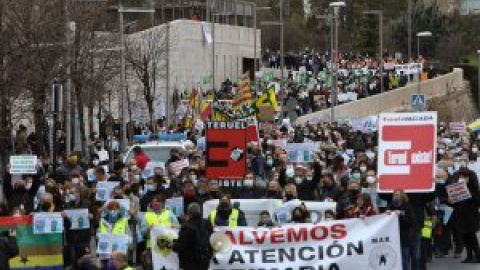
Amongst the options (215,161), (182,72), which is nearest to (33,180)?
(215,161)

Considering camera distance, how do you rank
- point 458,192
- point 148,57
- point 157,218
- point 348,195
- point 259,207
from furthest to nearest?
point 148,57, point 458,192, point 348,195, point 259,207, point 157,218

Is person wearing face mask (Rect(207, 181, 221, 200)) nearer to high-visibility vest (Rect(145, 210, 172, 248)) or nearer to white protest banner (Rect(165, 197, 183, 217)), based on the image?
white protest banner (Rect(165, 197, 183, 217))

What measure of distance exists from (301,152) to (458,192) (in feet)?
25.7

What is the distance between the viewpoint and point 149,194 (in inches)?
872

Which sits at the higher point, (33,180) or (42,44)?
(42,44)

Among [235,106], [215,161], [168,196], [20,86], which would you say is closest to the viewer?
[168,196]

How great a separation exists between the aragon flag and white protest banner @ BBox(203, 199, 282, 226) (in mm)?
2152

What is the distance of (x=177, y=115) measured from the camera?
5528 cm

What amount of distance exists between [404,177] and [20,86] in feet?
36.1

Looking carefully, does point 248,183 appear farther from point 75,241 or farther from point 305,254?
point 305,254

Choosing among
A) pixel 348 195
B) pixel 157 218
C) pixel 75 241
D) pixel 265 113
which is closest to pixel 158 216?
pixel 157 218

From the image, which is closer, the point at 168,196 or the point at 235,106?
the point at 168,196

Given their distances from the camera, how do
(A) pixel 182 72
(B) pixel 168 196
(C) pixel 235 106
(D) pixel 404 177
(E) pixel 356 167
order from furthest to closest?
(A) pixel 182 72
(C) pixel 235 106
(E) pixel 356 167
(B) pixel 168 196
(D) pixel 404 177

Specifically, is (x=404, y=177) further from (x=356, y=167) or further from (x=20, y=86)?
(x=20, y=86)
